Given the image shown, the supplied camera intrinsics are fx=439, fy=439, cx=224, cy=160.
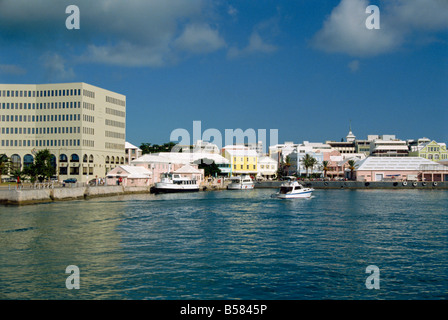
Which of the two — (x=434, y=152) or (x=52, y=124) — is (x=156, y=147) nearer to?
(x=52, y=124)

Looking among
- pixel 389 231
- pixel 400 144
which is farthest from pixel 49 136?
pixel 400 144

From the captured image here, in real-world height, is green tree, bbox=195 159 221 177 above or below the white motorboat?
above

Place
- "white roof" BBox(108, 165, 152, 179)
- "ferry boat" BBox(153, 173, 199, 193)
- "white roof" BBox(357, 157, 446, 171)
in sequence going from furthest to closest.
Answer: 1. "white roof" BBox(357, 157, 446, 171)
2. "ferry boat" BBox(153, 173, 199, 193)
3. "white roof" BBox(108, 165, 152, 179)

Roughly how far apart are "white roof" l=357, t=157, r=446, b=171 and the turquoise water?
91.9m

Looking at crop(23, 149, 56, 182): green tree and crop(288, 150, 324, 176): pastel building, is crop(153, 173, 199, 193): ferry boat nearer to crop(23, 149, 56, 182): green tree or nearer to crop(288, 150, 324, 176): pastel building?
crop(23, 149, 56, 182): green tree

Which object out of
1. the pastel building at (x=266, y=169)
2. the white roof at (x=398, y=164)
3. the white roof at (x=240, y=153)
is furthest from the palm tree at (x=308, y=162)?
the white roof at (x=398, y=164)

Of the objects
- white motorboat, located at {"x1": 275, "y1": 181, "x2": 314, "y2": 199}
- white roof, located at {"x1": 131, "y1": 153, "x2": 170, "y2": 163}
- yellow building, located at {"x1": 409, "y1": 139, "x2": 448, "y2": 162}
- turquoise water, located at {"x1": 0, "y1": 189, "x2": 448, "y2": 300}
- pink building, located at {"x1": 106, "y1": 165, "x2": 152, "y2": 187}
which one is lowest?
turquoise water, located at {"x1": 0, "y1": 189, "x2": 448, "y2": 300}

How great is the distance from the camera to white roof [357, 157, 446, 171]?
130250 millimetres

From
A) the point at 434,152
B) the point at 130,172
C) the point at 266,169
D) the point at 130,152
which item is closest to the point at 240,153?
the point at 266,169

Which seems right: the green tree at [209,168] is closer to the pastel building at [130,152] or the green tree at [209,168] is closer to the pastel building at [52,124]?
the pastel building at [130,152]

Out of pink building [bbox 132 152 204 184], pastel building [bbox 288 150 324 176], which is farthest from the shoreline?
pastel building [bbox 288 150 324 176]

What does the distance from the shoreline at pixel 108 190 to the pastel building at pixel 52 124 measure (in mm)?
28226

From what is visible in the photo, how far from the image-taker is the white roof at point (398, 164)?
130m
